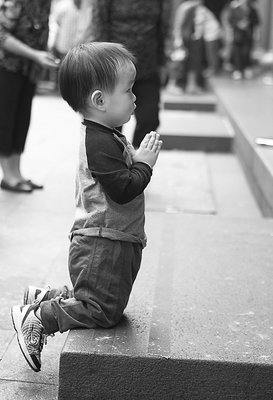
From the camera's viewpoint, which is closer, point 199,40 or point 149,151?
point 149,151

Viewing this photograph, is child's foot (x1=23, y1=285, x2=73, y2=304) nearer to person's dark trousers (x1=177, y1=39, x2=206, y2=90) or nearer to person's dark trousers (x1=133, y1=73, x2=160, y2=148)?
person's dark trousers (x1=133, y1=73, x2=160, y2=148)

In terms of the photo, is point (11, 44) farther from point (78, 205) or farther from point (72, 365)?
point (72, 365)

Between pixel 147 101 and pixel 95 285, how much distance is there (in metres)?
3.05

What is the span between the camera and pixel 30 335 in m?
2.87

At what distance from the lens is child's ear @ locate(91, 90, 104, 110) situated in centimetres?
279

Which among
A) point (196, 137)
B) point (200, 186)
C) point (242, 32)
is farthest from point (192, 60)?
point (200, 186)

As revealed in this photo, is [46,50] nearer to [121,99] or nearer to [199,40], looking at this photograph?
[121,99]

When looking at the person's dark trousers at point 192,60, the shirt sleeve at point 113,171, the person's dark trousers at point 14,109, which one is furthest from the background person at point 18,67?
the person's dark trousers at point 192,60

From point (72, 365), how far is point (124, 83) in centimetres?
100

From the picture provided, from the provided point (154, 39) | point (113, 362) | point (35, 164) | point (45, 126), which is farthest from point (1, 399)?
point (45, 126)

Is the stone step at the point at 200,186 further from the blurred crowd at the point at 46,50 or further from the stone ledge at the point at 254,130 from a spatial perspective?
the blurred crowd at the point at 46,50

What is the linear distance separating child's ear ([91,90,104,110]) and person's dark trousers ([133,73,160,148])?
2906mm

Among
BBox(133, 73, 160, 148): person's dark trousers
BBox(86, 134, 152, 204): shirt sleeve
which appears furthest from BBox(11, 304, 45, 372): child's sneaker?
BBox(133, 73, 160, 148): person's dark trousers

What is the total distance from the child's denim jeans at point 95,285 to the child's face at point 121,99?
440 millimetres
